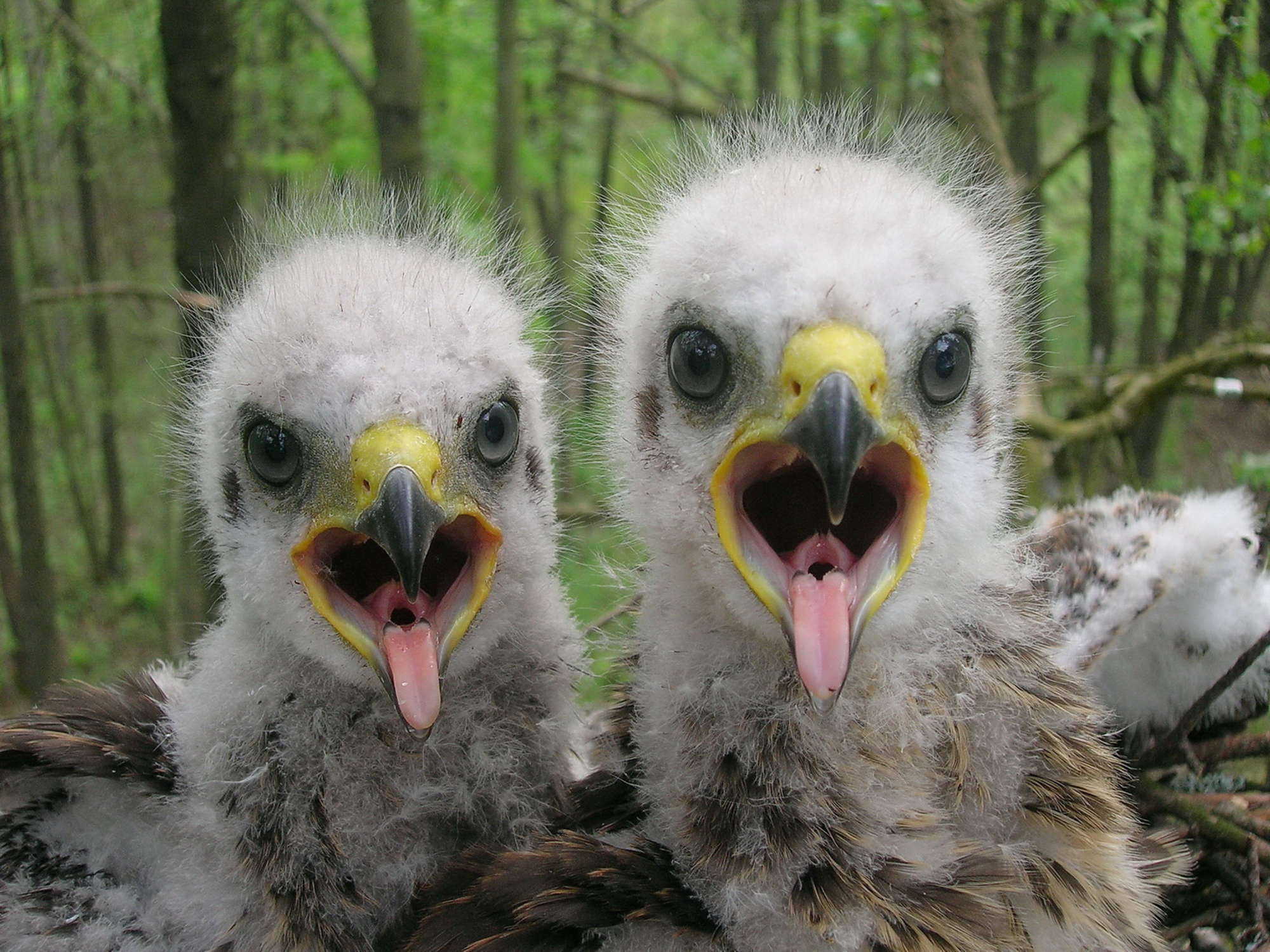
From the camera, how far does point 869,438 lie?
5.62 feet

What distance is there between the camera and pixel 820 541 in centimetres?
183

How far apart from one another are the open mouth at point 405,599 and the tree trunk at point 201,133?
3.84ft

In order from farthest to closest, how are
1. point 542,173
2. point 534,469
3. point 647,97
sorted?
point 542,173, point 647,97, point 534,469

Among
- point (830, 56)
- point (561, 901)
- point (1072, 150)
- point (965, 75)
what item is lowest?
point (561, 901)

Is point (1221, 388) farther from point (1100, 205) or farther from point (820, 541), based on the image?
point (1100, 205)

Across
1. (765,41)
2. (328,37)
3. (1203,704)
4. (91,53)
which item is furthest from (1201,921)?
(765,41)

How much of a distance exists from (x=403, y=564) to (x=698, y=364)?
1.98 feet

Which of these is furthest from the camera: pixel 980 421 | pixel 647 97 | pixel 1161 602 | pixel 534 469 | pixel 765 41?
pixel 765 41

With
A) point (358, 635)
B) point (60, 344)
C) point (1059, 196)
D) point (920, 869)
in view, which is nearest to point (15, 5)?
point (60, 344)

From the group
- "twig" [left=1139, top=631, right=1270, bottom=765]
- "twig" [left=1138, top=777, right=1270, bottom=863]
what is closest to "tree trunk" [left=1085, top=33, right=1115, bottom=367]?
"twig" [left=1139, top=631, right=1270, bottom=765]

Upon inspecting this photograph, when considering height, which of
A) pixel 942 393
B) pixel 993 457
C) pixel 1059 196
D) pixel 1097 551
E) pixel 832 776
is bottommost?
pixel 832 776

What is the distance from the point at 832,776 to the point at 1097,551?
3.97 feet

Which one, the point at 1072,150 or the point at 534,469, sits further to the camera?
the point at 1072,150

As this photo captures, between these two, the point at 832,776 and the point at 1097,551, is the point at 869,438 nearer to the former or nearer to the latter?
the point at 832,776
